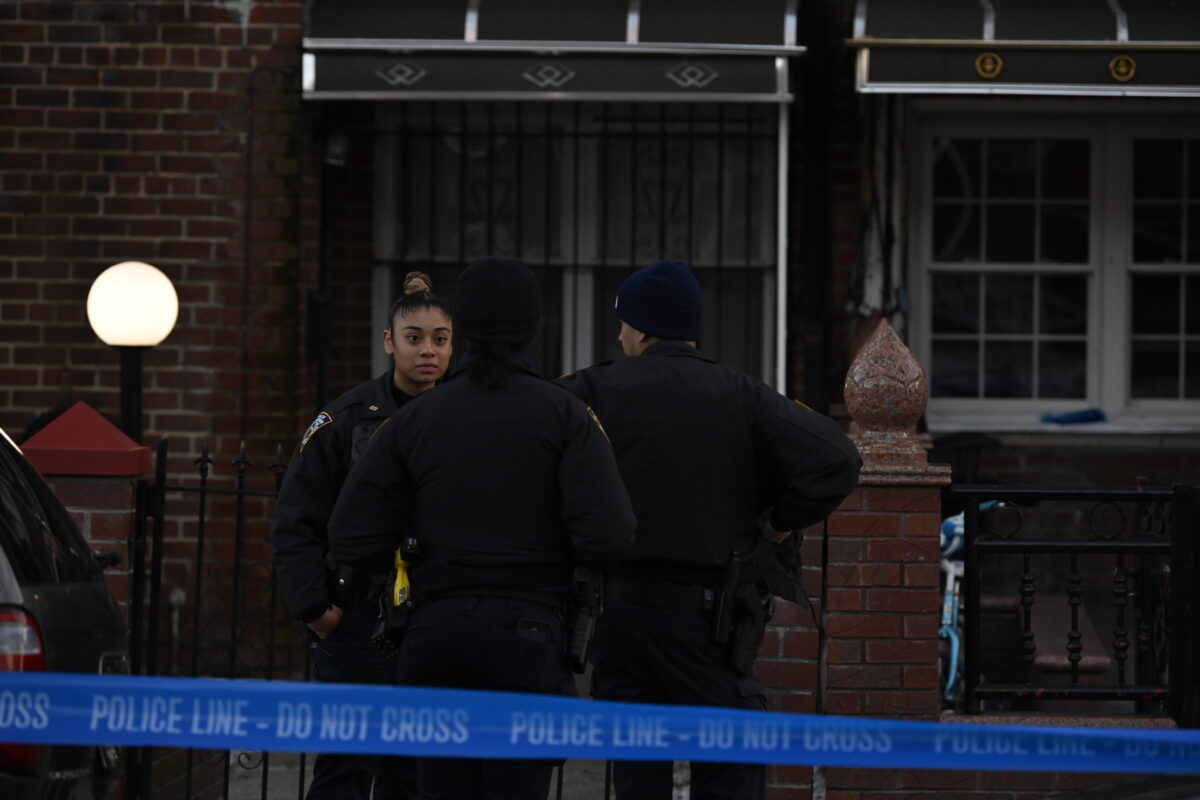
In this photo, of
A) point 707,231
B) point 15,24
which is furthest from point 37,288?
point 707,231

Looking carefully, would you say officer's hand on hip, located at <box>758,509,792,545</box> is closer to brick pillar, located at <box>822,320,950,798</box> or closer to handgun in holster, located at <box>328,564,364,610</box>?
brick pillar, located at <box>822,320,950,798</box>

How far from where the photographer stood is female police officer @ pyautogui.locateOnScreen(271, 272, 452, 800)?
466 centimetres

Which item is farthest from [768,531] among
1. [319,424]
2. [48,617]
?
[48,617]

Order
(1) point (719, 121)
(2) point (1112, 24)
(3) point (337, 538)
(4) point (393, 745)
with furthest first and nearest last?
(1) point (719, 121), (2) point (1112, 24), (3) point (337, 538), (4) point (393, 745)

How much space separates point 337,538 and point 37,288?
17.2 ft

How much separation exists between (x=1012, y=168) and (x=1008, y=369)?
1149 millimetres

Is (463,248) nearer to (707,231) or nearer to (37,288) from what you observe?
(707,231)

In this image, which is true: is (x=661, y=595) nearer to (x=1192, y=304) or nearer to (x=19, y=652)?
(x=19, y=652)

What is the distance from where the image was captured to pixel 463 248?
9391 mm

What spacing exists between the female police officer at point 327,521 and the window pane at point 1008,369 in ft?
17.9

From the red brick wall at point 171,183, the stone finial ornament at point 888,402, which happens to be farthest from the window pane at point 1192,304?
the red brick wall at point 171,183

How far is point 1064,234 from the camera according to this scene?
379 inches

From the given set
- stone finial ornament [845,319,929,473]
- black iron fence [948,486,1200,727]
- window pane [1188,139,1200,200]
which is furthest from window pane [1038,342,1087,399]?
stone finial ornament [845,319,929,473]

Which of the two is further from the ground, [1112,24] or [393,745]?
[1112,24]
